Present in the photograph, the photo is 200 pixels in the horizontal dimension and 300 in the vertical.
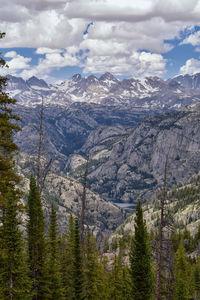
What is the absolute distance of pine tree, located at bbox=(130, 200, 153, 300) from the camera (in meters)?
37.7

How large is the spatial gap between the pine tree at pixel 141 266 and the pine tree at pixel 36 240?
36.3 feet

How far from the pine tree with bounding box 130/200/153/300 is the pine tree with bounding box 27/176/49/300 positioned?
11056mm

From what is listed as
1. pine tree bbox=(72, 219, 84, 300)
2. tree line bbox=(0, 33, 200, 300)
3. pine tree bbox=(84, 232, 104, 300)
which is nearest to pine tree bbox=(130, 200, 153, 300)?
tree line bbox=(0, 33, 200, 300)

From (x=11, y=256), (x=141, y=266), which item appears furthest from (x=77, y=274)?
(x=11, y=256)

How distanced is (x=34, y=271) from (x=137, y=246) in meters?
12.8

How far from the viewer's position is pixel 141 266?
37.8 m

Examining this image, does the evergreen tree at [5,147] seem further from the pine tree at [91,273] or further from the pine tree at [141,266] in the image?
the pine tree at [91,273]

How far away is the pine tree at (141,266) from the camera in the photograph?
37.7 meters

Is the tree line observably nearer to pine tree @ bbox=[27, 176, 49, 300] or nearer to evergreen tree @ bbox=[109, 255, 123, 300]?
pine tree @ bbox=[27, 176, 49, 300]

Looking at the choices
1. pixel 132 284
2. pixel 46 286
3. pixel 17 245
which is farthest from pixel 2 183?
pixel 132 284

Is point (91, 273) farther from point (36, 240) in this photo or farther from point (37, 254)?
point (36, 240)

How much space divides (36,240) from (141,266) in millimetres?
13302

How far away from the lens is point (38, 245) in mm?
37969

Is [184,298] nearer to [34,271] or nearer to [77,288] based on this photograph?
[77,288]
